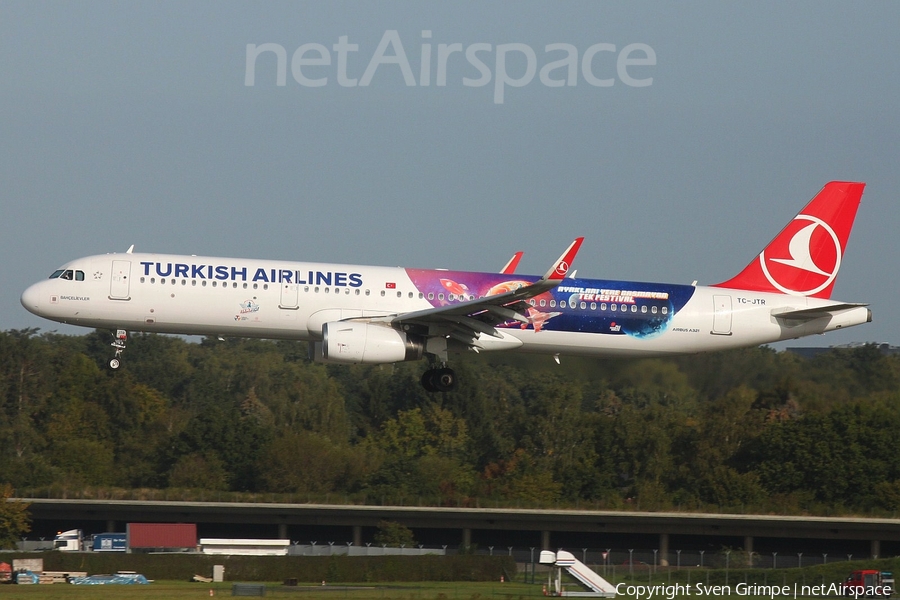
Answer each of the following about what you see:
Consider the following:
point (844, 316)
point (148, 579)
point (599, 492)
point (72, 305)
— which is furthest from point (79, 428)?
point (844, 316)

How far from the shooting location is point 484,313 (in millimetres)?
36719

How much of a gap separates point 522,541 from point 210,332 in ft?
85.7

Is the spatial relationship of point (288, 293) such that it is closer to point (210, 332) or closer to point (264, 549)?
point (210, 332)

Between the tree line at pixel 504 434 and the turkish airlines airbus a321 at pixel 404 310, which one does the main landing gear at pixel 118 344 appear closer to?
the turkish airlines airbus a321 at pixel 404 310

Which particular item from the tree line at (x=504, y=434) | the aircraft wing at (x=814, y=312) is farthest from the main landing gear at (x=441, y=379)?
the aircraft wing at (x=814, y=312)

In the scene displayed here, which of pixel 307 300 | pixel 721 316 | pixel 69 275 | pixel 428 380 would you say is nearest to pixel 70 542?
pixel 69 275

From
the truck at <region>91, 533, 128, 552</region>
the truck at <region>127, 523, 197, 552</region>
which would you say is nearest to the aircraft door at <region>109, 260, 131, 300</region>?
the truck at <region>127, 523, 197, 552</region>

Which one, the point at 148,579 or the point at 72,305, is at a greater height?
the point at 72,305

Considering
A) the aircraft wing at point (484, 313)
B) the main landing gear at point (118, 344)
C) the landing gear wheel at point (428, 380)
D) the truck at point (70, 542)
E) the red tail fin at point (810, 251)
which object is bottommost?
the truck at point (70, 542)

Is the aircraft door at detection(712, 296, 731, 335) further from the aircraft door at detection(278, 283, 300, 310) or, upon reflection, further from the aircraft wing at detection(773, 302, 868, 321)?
the aircraft door at detection(278, 283, 300, 310)

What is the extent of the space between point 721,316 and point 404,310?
1056cm

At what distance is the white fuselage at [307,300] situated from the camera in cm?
3703

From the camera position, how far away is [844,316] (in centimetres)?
3997

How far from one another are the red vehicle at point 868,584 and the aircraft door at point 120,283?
23.4 metres
